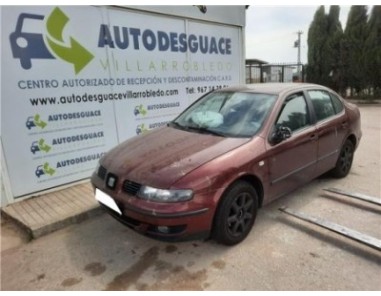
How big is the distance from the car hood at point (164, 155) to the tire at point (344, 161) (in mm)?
2226

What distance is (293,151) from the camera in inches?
138

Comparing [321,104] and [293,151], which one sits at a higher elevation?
[321,104]

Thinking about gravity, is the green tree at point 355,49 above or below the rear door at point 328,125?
above

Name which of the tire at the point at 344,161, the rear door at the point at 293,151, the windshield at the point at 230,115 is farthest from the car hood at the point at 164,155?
the tire at the point at 344,161

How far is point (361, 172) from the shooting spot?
5047 millimetres

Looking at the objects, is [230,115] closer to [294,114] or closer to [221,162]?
[294,114]

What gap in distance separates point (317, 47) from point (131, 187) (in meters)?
17.5

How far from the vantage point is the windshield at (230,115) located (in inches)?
131

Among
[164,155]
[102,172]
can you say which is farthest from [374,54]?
[102,172]

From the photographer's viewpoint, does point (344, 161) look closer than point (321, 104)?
No

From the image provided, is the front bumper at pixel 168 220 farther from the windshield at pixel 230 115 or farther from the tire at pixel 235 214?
the windshield at pixel 230 115

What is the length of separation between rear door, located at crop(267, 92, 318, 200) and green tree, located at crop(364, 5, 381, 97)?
12551mm

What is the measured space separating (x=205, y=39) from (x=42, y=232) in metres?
4.63
